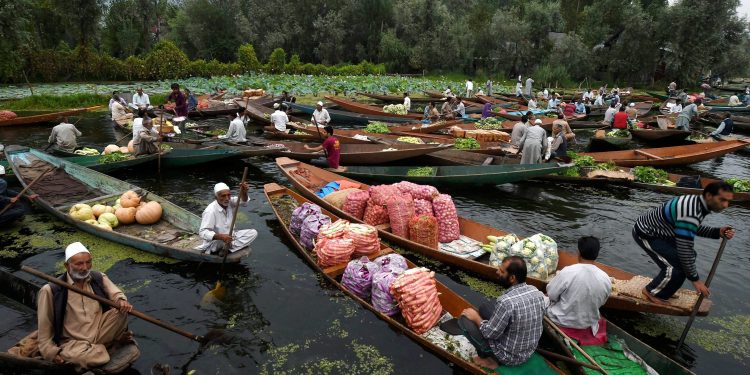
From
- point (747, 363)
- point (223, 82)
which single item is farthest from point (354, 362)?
point (223, 82)

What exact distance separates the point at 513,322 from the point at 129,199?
7.90 meters

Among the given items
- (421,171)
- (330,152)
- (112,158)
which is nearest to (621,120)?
(421,171)

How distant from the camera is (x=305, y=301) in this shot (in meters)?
6.71

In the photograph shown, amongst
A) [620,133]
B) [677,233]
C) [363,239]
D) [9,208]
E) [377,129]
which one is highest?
[620,133]

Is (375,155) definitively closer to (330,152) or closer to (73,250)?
(330,152)

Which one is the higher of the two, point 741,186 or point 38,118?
point 741,186

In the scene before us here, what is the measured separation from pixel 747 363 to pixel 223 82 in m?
32.0

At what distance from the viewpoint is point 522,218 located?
10.2 metres

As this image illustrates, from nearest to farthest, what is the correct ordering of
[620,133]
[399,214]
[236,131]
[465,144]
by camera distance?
[399,214]
[236,131]
[465,144]
[620,133]

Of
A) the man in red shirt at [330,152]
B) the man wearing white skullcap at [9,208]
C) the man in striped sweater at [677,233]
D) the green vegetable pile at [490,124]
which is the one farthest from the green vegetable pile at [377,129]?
the man in striped sweater at [677,233]

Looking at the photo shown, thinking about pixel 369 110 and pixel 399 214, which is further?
pixel 369 110

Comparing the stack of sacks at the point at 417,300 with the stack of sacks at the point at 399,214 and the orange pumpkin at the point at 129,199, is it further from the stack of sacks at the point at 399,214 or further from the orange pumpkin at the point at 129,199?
the orange pumpkin at the point at 129,199

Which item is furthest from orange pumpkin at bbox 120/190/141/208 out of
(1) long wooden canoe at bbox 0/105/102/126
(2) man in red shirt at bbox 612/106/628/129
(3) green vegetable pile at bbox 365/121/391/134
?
(2) man in red shirt at bbox 612/106/628/129

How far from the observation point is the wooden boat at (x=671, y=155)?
1352cm
